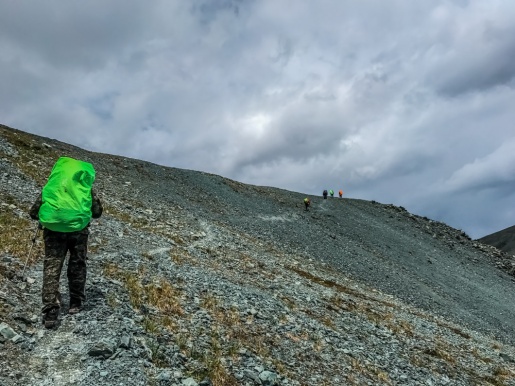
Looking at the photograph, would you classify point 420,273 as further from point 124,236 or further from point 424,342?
point 124,236

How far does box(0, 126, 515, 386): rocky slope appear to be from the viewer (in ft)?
34.7

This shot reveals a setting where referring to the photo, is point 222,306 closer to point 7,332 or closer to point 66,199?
point 66,199

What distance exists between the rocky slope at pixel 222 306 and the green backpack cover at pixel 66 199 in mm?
2603

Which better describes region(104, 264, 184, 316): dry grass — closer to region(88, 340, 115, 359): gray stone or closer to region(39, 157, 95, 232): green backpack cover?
region(88, 340, 115, 359): gray stone

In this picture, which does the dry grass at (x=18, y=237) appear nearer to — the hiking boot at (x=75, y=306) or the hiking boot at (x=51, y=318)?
the hiking boot at (x=75, y=306)

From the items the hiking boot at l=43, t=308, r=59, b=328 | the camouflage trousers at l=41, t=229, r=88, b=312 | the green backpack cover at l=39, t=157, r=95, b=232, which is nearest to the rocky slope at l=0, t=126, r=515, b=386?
the hiking boot at l=43, t=308, r=59, b=328

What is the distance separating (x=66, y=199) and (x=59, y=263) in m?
1.74

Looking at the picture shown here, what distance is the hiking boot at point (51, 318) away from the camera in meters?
11.0

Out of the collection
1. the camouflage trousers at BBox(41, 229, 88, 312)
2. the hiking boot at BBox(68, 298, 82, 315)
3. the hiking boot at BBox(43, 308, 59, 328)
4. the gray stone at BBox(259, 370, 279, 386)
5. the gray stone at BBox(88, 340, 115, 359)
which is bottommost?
the gray stone at BBox(259, 370, 279, 386)

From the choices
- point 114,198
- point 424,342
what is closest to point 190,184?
point 114,198

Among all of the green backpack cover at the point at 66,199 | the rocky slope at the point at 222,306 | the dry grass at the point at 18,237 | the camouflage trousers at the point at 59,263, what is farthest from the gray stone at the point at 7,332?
the dry grass at the point at 18,237

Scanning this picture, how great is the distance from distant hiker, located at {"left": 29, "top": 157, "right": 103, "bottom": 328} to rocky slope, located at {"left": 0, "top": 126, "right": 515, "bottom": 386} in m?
0.89

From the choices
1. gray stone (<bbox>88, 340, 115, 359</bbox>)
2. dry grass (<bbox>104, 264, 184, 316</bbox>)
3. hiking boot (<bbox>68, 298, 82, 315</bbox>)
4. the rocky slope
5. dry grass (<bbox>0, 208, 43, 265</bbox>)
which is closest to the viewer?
gray stone (<bbox>88, 340, 115, 359</bbox>)

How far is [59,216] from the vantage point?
433 inches
